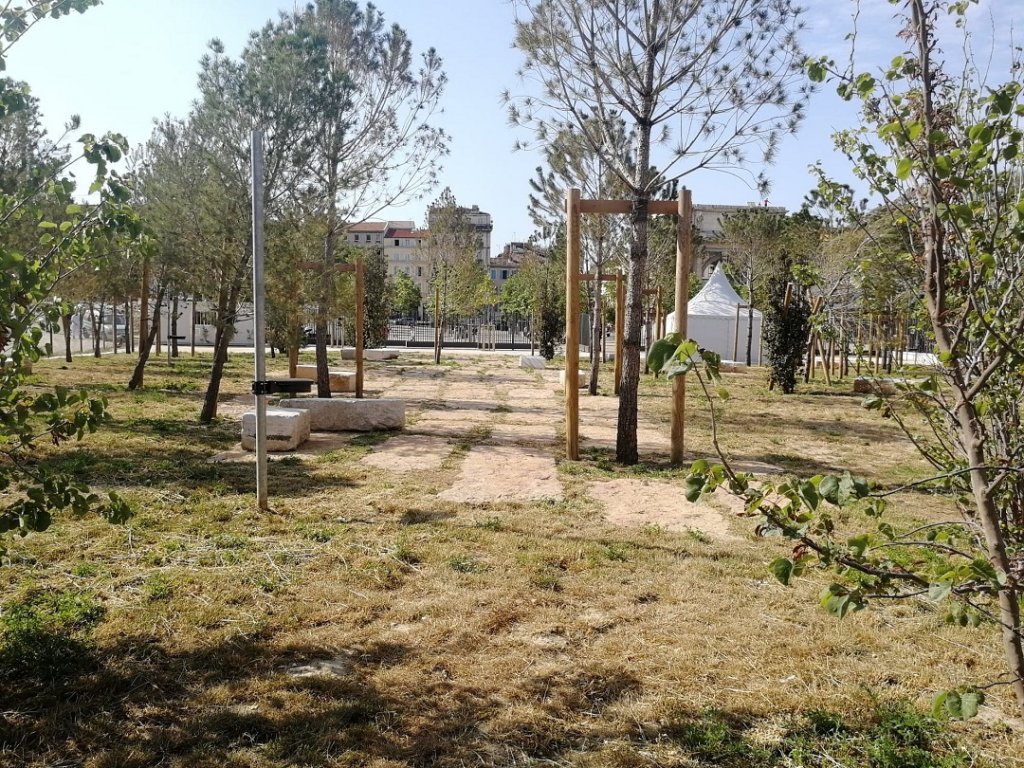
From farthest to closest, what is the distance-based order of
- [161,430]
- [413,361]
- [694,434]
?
[413,361] → [694,434] → [161,430]

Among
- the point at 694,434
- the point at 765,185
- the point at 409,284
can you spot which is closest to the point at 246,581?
the point at 765,185

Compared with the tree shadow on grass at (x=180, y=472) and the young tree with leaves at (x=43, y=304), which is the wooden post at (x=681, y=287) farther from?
the young tree with leaves at (x=43, y=304)

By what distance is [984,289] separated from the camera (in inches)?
102

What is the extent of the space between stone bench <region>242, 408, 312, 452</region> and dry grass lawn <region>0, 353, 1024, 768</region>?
1.47 metres

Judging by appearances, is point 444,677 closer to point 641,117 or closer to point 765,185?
point 641,117

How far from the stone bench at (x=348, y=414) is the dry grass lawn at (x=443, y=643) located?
3.52 m

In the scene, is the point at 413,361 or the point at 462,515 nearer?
the point at 462,515

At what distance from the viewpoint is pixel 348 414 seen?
1084 centimetres

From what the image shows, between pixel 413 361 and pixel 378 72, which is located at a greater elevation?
pixel 378 72

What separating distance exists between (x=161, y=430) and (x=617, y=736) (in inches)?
340

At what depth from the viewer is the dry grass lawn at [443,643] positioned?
9.26 feet

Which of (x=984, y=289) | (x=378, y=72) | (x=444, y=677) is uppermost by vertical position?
(x=378, y=72)

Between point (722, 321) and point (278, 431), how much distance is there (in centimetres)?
2508

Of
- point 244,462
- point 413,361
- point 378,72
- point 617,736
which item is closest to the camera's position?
point 617,736
